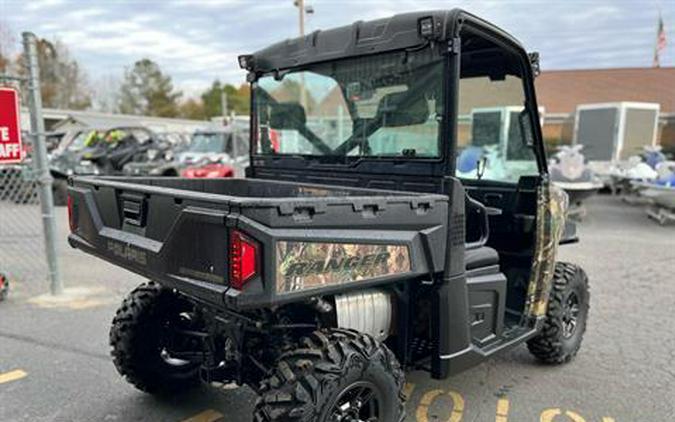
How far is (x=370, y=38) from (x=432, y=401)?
2395 mm

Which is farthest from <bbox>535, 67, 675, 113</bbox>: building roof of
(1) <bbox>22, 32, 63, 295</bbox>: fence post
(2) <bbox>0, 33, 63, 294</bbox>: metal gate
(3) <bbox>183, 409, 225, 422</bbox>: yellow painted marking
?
(3) <bbox>183, 409, 225, 422</bbox>: yellow painted marking

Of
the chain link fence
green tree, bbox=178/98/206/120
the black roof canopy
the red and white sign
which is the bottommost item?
the chain link fence

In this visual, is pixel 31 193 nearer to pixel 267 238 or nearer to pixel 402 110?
pixel 402 110

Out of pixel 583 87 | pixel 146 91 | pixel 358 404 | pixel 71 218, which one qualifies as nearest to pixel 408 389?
pixel 358 404

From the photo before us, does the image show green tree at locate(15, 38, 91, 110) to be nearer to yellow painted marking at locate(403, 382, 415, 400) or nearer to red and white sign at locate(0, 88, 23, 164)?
red and white sign at locate(0, 88, 23, 164)

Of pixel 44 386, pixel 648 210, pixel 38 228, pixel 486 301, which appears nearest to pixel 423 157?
pixel 486 301

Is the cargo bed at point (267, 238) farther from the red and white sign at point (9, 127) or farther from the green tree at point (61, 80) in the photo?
the green tree at point (61, 80)

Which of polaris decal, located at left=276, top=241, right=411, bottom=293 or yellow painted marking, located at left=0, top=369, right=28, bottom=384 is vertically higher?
polaris decal, located at left=276, top=241, right=411, bottom=293

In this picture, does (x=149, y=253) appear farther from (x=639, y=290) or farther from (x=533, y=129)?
(x=639, y=290)

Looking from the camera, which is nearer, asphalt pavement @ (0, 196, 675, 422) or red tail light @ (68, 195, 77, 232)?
red tail light @ (68, 195, 77, 232)

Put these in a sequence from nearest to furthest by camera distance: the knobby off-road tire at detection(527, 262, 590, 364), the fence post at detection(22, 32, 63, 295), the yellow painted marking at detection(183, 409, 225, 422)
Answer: the yellow painted marking at detection(183, 409, 225, 422) < the knobby off-road tire at detection(527, 262, 590, 364) < the fence post at detection(22, 32, 63, 295)

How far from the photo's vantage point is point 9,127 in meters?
5.25

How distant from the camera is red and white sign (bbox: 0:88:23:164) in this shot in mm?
5148

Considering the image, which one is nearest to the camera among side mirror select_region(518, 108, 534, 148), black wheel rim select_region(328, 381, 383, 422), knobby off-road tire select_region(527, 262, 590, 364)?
black wheel rim select_region(328, 381, 383, 422)
